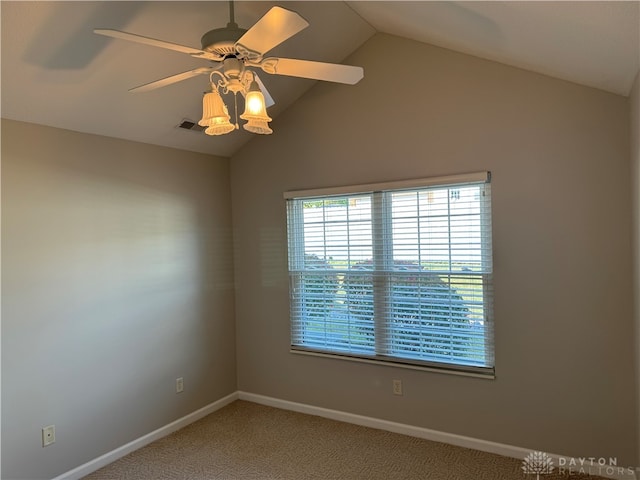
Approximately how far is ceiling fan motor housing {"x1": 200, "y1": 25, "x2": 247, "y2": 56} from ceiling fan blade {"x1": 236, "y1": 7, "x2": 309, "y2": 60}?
5 centimetres

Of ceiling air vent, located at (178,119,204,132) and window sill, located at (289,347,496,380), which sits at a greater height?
ceiling air vent, located at (178,119,204,132)

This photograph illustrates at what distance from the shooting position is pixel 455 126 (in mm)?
3020

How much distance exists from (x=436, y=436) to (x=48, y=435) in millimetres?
2642

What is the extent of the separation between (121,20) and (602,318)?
10.7 ft

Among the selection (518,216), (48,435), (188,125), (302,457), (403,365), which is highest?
(188,125)

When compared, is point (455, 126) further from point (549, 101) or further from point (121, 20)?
point (121, 20)

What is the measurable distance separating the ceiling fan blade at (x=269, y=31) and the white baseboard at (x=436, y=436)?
2861mm

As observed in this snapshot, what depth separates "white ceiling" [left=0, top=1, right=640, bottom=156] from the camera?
1914 mm

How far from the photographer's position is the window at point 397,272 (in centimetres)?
301

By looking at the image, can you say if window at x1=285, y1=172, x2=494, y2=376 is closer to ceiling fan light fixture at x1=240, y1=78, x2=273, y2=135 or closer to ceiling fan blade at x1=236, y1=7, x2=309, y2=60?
ceiling fan light fixture at x1=240, y1=78, x2=273, y2=135

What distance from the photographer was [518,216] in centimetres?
283

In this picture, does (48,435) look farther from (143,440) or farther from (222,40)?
(222,40)

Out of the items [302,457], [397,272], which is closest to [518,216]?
[397,272]

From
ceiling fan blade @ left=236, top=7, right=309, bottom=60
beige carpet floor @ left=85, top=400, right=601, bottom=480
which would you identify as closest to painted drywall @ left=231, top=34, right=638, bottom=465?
beige carpet floor @ left=85, top=400, right=601, bottom=480
